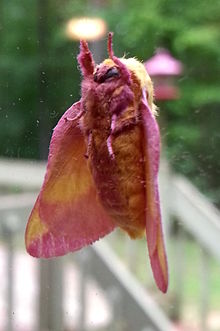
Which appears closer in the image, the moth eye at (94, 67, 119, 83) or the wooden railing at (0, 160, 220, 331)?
the moth eye at (94, 67, 119, 83)

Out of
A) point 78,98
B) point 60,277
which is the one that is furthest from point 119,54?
point 60,277

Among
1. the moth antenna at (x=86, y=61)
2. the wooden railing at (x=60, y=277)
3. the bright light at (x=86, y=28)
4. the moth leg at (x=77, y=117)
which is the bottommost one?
the wooden railing at (x=60, y=277)

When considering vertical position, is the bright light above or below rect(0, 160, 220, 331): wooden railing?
above

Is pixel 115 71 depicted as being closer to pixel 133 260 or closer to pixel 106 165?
pixel 106 165

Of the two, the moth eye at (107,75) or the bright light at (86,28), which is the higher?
the bright light at (86,28)

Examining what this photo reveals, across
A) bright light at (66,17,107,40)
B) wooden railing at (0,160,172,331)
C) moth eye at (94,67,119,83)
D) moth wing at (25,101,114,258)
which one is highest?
bright light at (66,17,107,40)

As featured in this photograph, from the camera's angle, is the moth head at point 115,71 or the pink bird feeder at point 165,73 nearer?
the moth head at point 115,71
